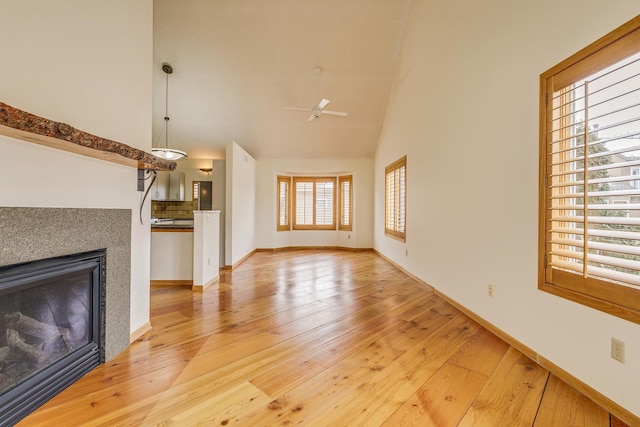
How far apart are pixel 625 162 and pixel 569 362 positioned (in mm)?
1315

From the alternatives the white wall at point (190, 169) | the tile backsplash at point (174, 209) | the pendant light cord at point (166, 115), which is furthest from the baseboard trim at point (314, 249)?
the pendant light cord at point (166, 115)

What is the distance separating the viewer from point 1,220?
1369 millimetres

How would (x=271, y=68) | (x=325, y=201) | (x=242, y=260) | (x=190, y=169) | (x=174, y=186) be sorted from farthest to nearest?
(x=325, y=201), (x=190, y=169), (x=174, y=186), (x=242, y=260), (x=271, y=68)

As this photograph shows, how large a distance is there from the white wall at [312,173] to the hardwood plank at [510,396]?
542cm

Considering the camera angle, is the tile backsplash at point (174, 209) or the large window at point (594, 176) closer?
the large window at point (594, 176)

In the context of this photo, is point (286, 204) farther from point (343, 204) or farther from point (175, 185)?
point (175, 185)

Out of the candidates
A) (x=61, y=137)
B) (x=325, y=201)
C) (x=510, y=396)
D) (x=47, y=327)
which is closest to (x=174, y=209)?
(x=325, y=201)

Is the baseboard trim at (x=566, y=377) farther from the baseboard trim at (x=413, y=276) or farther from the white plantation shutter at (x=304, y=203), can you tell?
the white plantation shutter at (x=304, y=203)

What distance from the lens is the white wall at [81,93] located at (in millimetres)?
1454

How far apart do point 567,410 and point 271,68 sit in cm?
538

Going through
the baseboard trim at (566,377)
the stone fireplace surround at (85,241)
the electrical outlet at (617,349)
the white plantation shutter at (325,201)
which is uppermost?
the white plantation shutter at (325,201)

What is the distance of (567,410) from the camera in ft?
5.19

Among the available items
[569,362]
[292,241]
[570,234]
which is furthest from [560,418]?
[292,241]

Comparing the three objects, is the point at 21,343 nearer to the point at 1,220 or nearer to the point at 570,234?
the point at 1,220
